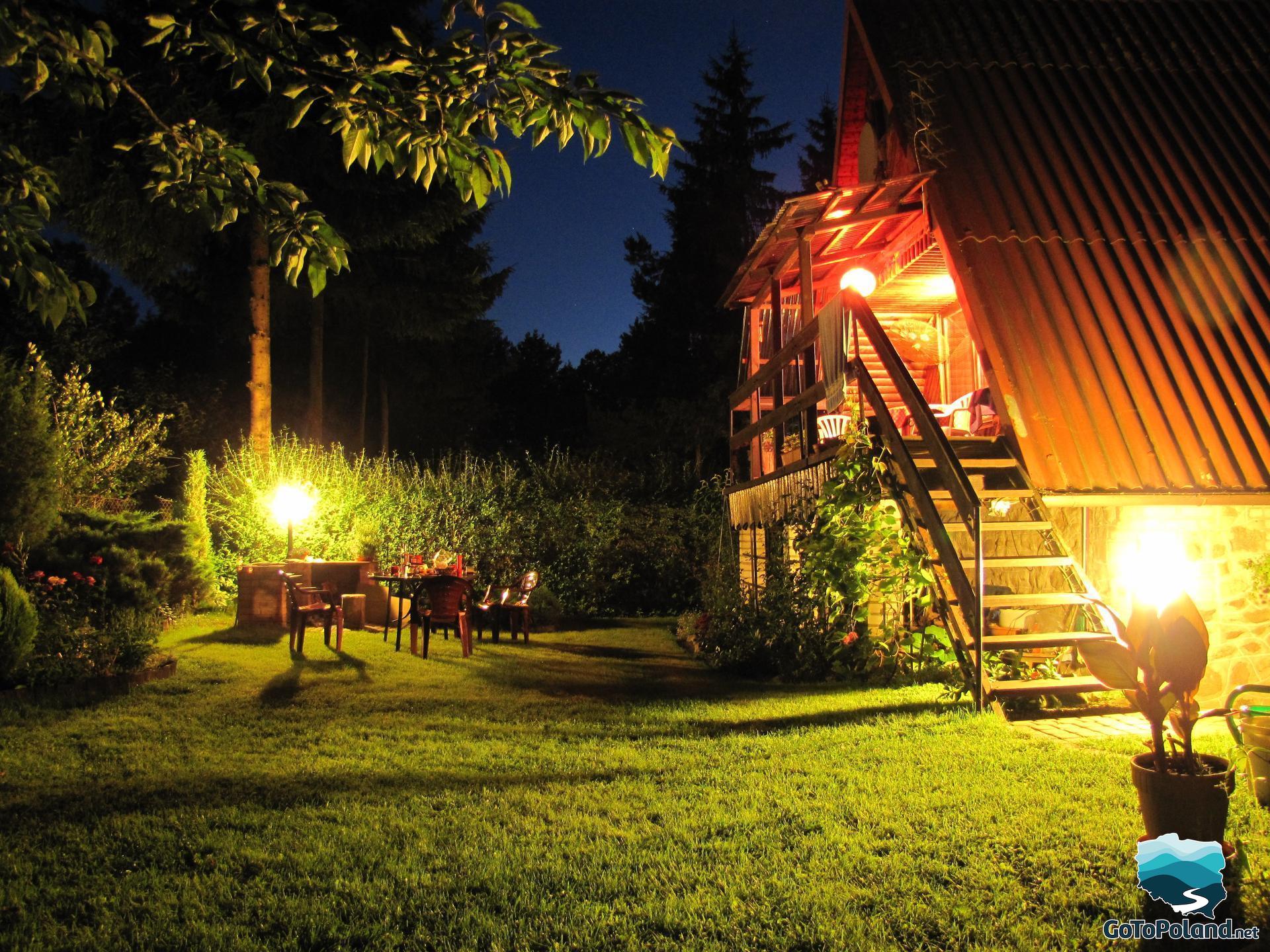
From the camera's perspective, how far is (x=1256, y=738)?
157 inches

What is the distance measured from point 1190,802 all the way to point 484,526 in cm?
1325

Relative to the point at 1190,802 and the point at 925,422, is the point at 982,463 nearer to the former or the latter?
the point at 925,422

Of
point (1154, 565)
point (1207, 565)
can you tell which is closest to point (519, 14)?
point (1154, 565)

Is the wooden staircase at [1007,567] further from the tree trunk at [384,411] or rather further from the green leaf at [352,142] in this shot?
the tree trunk at [384,411]

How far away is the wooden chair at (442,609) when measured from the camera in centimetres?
960

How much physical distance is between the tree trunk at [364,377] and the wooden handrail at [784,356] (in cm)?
2082

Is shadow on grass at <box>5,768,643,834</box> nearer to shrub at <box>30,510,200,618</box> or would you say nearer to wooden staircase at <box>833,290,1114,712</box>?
wooden staircase at <box>833,290,1114,712</box>

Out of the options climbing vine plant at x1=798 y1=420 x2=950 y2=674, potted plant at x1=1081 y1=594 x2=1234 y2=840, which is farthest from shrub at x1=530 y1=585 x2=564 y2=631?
potted plant at x1=1081 y1=594 x2=1234 y2=840

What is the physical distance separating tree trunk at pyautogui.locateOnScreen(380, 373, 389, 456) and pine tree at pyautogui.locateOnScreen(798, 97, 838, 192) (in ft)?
53.8

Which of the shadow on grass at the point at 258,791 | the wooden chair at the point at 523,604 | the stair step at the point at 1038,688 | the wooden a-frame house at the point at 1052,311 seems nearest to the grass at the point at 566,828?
the shadow on grass at the point at 258,791

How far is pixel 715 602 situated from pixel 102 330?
73.3ft

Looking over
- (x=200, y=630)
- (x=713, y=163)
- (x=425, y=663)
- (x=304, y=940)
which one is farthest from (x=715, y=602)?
(x=713, y=163)

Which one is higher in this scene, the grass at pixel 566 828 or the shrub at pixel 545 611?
the shrub at pixel 545 611

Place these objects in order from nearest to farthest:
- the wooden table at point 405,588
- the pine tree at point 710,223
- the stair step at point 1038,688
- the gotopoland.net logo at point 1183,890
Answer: the gotopoland.net logo at point 1183,890, the stair step at point 1038,688, the wooden table at point 405,588, the pine tree at point 710,223
